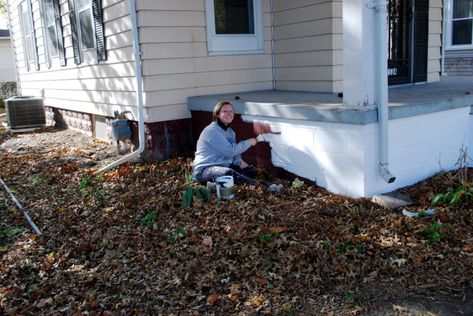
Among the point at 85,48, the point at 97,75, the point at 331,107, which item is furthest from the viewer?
the point at 85,48

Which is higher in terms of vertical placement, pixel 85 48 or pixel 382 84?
pixel 85 48

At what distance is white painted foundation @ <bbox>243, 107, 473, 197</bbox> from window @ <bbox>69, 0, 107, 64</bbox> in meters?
3.55

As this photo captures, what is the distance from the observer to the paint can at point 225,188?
4906 millimetres

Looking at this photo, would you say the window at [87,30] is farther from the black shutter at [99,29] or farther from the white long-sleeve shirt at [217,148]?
the white long-sleeve shirt at [217,148]

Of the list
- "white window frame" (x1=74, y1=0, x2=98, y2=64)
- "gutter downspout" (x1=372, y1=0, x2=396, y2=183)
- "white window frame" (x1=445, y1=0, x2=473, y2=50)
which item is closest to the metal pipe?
"white window frame" (x1=74, y1=0, x2=98, y2=64)

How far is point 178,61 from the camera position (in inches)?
266

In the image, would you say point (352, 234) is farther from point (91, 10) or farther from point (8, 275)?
point (91, 10)

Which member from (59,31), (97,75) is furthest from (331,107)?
(59,31)

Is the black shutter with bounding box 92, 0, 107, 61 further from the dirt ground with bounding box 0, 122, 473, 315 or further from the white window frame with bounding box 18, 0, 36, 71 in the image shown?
the white window frame with bounding box 18, 0, 36, 71

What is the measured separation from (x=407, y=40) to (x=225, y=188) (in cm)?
494

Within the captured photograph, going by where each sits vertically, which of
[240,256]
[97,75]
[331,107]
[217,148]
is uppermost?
[97,75]

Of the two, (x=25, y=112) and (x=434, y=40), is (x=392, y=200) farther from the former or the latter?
(x=25, y=112)

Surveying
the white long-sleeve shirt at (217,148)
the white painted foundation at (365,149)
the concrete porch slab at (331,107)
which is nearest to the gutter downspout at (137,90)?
the concrete porch slab at (331,107)

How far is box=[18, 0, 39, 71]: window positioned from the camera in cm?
1218
